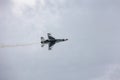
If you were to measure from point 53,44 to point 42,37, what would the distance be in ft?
32.7

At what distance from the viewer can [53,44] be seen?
19775cm

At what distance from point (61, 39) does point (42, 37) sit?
14.6 meters

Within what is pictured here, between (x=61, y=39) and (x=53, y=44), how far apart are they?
7185 mm

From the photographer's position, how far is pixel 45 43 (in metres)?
197

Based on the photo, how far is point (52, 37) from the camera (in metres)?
200

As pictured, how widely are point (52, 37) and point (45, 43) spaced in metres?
7.40

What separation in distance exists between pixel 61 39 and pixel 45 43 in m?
12.5

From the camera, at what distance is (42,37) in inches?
7805

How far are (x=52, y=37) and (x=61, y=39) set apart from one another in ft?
24.4
